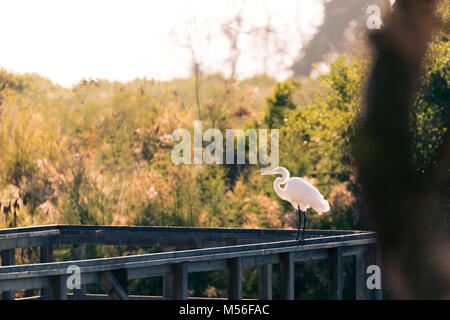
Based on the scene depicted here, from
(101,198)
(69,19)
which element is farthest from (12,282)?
(69,19)

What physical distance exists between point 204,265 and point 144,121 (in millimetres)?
13429

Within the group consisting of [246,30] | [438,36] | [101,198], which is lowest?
[101,198]

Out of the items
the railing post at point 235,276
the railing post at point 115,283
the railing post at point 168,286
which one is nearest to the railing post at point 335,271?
the railing post at point 235,276

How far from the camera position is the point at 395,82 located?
53.5 feet

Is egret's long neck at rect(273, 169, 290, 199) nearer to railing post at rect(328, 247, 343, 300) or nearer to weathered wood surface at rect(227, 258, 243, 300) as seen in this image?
railing post at rect(328, 247, 343, 300)

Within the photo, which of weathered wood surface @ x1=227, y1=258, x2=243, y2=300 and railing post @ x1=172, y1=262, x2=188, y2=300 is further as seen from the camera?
weathered wood surface @ x1=227, y1=258, x2=243, y2=300

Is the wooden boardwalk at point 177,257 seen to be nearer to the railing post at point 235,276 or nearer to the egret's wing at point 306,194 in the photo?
the railing post at point 235,276

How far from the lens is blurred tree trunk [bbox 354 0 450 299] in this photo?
14703 mm

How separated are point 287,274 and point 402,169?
25.8 ft

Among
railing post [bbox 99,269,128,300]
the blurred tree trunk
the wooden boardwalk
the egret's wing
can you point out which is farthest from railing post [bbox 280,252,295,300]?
the blurred tree trunk

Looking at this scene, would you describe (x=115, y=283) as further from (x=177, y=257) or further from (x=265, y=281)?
(x=265, y=281)

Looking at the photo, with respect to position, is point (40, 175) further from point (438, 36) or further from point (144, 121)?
point (438, 36)

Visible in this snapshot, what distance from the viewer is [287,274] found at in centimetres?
860
